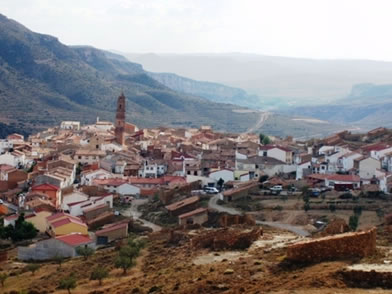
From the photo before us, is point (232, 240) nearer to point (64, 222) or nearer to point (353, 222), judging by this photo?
point (353, 222)

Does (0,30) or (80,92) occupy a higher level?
(0,30)

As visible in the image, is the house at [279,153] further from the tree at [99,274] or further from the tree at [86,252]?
the tree at [99,274]

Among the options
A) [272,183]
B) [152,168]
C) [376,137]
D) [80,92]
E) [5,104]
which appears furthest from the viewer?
[80,92]

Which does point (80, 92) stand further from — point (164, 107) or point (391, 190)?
point (391, 190)

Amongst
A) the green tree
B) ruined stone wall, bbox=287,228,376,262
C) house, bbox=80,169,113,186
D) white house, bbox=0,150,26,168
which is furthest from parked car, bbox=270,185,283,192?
ruined stone wall, bbox=287,228,376,262

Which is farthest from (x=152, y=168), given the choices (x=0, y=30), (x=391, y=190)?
(x=0, y=30)

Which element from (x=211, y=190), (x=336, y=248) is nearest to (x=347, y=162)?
(x=211, y=190)
